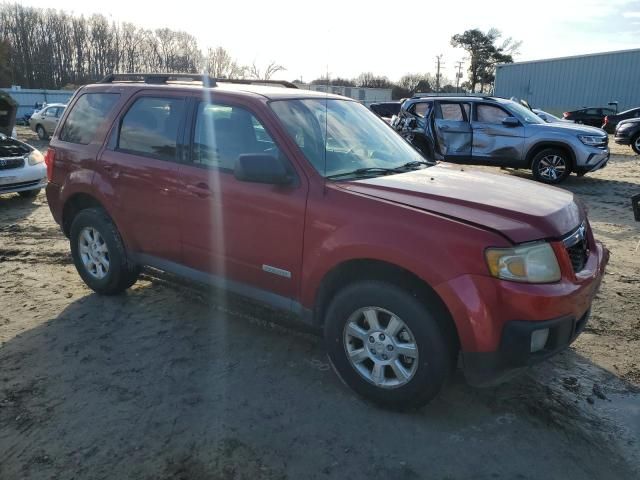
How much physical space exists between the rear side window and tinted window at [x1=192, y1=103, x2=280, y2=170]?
1.19 metres

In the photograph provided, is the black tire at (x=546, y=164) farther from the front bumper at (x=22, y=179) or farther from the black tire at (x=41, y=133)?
the black tire at (x=41, y=133)

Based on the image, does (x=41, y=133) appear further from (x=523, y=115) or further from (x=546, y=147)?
(x=546, y=147)

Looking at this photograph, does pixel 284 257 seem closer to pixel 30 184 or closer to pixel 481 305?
pixel 481 305

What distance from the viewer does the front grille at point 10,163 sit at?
8.49m

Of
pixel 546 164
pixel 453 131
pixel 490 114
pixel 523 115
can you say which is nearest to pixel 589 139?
pixel 546 164

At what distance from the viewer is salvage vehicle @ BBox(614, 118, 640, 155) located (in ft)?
54.5

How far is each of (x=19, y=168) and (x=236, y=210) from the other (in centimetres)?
706

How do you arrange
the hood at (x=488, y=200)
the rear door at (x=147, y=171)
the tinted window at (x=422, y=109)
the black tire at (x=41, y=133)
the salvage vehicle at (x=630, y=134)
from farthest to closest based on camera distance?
the black tire at (x=41, y=133) < the salvage vehicle at (x=630, y=134) < the tinted window at (x=422, y=109) < the rear door at (x=147, y=171) < the hood at (x=488, y=200)

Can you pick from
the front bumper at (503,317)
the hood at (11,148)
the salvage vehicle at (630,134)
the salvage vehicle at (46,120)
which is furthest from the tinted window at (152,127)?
the salvage vehicle at (46,120)

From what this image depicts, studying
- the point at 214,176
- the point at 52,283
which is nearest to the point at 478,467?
the point at 214,176

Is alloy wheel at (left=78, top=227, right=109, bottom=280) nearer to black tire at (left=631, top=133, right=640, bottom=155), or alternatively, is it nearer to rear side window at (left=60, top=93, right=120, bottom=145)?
rear side window at (left=60, top=93, right=120, bottom=145)

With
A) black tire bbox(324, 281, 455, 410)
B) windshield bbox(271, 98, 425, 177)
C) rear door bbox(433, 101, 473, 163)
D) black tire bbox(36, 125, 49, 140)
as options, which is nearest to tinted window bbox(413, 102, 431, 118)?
rear door bbox(433, 101, 473, 163)

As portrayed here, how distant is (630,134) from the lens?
16688mm

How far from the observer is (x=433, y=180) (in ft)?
11.2
